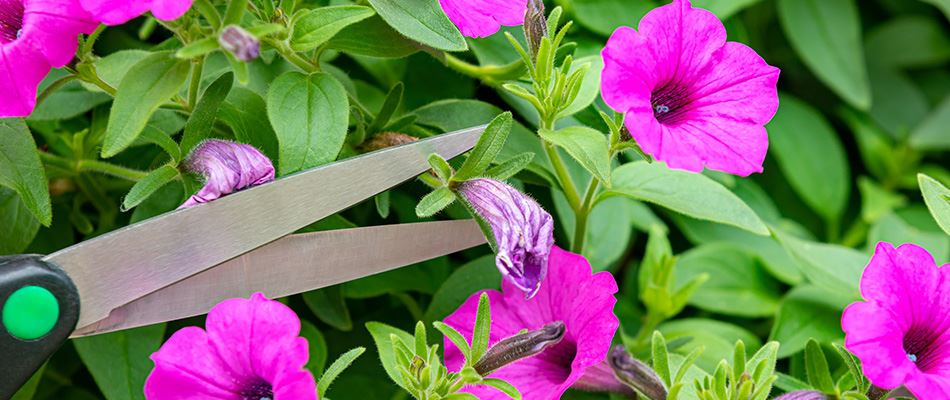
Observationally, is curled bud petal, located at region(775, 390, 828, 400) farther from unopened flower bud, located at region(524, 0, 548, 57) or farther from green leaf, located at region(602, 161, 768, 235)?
unopened flower bud, located at region(524, 0, 548, 57)

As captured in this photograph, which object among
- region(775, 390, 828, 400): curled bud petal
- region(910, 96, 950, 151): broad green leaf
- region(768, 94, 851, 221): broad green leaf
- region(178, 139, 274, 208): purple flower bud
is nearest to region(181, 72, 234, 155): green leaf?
region(178, 139, 274, 208): purple flower bud

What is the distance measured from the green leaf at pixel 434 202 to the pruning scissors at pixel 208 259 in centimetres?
2

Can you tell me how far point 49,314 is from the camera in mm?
552

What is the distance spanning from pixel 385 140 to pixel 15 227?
10.5 inches

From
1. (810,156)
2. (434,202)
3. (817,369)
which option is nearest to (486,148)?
(434,202)

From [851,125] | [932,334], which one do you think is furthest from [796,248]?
[851,125]

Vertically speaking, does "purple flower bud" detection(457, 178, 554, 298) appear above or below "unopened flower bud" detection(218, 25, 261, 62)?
below

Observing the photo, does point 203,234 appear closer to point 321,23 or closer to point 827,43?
point 321,23

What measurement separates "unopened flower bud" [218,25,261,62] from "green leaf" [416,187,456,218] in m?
0.14

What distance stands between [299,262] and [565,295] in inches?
6.8

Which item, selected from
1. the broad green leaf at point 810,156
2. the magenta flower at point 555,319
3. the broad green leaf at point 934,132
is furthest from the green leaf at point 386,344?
the broad green leaf at point 934,132

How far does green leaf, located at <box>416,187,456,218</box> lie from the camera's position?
596mm

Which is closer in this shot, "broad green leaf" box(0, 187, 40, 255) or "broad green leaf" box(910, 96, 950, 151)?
"broad green leaf" box(0, 187, 40, 255)

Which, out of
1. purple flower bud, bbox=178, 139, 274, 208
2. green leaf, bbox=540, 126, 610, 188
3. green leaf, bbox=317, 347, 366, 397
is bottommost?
green leaf, bbox=317, 347, 366, 397
